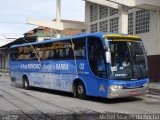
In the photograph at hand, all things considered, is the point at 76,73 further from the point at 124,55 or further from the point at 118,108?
the point at 118,108

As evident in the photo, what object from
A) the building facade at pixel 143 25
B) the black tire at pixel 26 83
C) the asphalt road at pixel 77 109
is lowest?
the asphalt road at pixel 77 109

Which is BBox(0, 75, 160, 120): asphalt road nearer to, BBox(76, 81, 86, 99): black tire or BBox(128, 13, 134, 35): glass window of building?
BBox(76, 81, 86, 99): black tire

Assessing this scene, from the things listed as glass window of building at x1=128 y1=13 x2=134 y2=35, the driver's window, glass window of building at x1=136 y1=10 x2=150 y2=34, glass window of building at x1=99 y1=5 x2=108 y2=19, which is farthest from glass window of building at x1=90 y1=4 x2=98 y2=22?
the driver's window

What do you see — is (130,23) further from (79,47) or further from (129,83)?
(129,83)

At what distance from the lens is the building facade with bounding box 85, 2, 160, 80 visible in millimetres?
27734

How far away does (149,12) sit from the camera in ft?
94.5

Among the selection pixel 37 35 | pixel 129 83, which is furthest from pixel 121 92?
pixel 37 35

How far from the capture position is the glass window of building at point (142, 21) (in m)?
29.0

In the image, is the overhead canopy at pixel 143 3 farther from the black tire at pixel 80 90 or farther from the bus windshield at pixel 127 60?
the black tire at pixel 80 90

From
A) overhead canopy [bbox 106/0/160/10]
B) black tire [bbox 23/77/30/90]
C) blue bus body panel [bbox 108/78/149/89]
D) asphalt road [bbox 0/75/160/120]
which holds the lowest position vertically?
asphalt road [bbox 0/75/160/120]

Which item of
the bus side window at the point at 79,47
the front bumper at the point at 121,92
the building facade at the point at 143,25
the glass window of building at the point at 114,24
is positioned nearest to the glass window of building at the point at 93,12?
the building facade at the point at 143,25

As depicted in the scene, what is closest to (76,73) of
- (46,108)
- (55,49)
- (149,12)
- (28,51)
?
(55,49)

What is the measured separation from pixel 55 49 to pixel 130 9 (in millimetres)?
11818

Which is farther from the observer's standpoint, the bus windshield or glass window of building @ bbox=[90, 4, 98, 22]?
glass window of building @ bbox=[90, 4, 98, 22]
